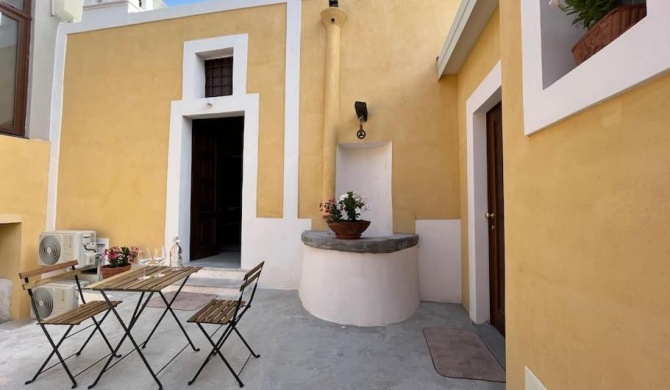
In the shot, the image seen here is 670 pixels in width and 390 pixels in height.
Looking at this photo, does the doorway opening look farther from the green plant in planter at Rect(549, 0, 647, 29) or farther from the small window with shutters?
the green plant in planter at Rect(549, 0, 647, 29)

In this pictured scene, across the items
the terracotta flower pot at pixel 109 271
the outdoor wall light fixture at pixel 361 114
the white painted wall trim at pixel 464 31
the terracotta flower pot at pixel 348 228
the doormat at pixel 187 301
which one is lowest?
the doormat at pixel 187 301

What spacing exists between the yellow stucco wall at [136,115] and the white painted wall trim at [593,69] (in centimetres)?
364

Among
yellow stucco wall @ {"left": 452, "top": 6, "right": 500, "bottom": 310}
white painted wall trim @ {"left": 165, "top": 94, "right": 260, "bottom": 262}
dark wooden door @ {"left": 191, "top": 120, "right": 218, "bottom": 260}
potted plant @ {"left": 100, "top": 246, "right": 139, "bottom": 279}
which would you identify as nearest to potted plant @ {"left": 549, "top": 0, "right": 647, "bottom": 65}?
yellow stucco wall @ {"left": 452, "top": 6, "right": 500, "bottom": 310}

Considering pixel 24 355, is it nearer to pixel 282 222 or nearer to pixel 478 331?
pixel 282 222

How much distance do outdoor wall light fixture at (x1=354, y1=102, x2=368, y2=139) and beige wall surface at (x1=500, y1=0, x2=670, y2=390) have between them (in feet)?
8.16

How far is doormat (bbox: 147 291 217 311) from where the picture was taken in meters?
3.90

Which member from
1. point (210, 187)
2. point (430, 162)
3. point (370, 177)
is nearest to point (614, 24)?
point (430, 162)

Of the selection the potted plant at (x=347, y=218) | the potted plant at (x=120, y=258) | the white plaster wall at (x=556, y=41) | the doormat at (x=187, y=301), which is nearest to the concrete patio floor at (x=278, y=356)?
the doormat at (x=187, y=301)

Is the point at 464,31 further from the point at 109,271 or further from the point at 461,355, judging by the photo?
the point at 109,271

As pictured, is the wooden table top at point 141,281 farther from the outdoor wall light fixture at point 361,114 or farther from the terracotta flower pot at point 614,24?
the terracotta flower pot at point 614,24

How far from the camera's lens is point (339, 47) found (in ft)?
15.3

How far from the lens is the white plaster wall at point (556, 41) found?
5.07 feet

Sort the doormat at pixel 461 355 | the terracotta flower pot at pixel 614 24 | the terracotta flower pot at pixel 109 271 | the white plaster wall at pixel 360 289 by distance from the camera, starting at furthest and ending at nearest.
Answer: the terracotta flower pot at pixel 109 271, the white plaster wall at pixel 360 289, the doormat at pixel 461 355, the terracotta flower pot at pixel 614 24

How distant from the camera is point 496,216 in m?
3.26
